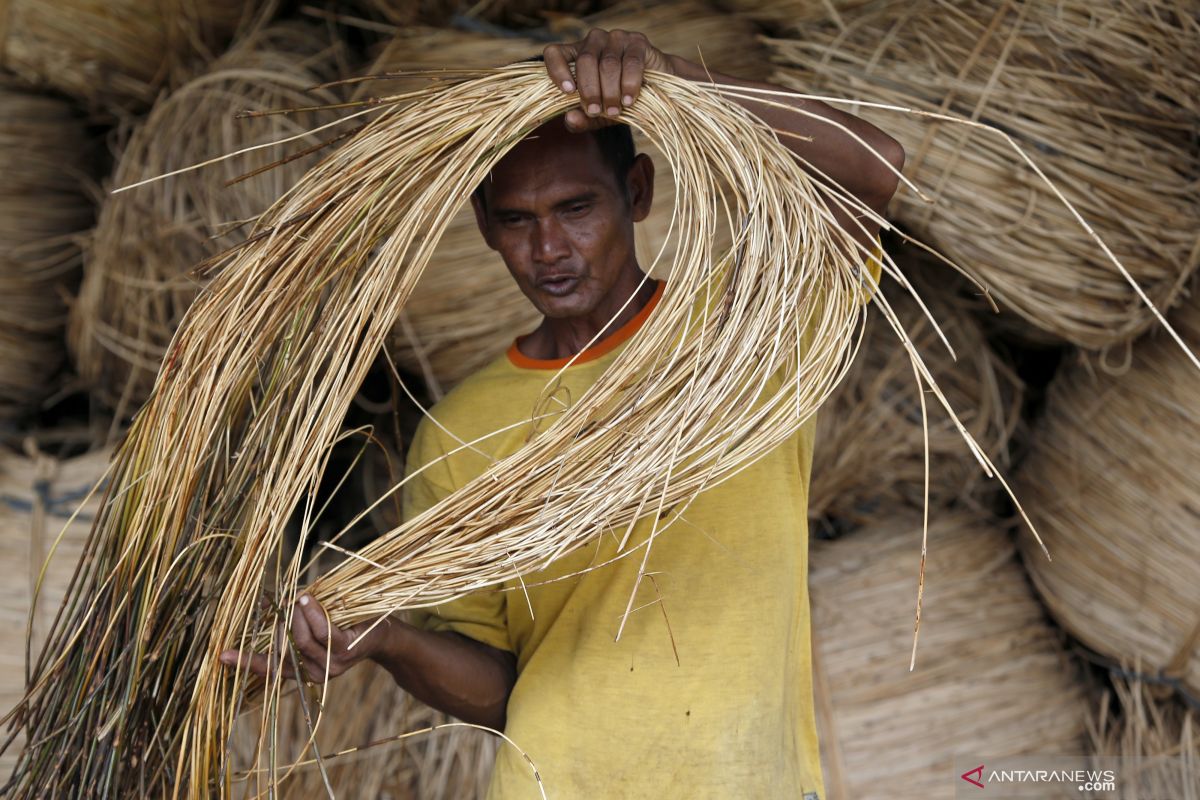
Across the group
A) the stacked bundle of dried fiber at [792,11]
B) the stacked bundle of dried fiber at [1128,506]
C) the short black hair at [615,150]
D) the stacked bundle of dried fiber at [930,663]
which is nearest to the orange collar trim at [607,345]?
the short black hair at [615,150]

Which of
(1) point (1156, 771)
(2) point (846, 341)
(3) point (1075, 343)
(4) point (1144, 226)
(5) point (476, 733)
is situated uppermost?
(2) point (846, 341)

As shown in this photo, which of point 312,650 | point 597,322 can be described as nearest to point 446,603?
point 312,650

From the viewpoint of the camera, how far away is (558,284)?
4.19 ft

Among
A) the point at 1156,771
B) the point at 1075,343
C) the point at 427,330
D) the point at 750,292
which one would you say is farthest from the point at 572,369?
the point at 1156,771

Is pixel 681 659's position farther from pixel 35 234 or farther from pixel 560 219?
pixel 35 234

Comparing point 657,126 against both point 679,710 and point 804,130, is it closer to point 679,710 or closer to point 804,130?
point 804,130

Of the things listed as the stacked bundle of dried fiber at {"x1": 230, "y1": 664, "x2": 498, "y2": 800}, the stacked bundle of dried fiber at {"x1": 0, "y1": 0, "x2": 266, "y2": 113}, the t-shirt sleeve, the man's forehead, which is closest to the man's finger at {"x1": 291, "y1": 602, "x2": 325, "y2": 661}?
the t-shirt sleeve

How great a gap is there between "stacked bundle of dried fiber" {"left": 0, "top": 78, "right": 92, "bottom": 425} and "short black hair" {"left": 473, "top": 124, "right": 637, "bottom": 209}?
3.07 ft

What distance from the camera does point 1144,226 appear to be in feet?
5.68

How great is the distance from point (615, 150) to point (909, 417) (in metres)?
0.79

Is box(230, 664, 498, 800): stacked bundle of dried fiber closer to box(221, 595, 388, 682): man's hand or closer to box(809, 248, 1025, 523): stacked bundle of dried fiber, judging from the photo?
box(809, 248, 1025, 523): stacked bundle of dried fiber

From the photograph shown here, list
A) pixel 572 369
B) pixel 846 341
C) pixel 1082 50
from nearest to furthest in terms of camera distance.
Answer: pixel 846 341
pixel 572 369
pixel 1082 50

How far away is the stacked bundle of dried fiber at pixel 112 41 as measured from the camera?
77.1 inches

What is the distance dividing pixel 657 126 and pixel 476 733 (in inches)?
38.6
